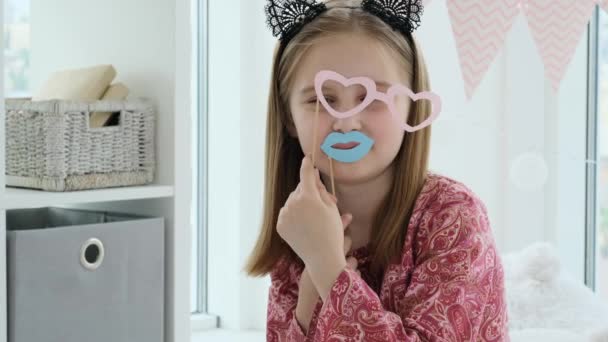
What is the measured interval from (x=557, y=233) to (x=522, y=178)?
0.17 meters

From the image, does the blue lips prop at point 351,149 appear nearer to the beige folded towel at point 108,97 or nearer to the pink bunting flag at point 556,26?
the beige folded towel at point 108,97

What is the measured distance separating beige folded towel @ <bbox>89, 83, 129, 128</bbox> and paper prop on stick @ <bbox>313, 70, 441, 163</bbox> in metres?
0.48

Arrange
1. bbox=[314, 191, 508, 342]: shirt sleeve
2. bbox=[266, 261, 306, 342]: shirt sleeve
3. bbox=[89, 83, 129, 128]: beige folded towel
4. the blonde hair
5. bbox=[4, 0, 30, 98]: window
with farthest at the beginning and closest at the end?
bbox=[4, 0, 30, 98]: window, bbox=[89, 83, 129, 128]: beige folded towel, bbox=[266, 261, 306, 342]: shirt sleeve, the blonde hair, bbox=[314, 191, 508, 342]: shirt sleeve

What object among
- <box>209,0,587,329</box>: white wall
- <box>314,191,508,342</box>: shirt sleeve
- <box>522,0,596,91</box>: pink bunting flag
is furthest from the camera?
<box>209,0,587,329</box>: white wall

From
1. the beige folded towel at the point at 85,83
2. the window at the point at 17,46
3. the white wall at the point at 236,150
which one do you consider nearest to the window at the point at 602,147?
the white wall at the point at 236,150

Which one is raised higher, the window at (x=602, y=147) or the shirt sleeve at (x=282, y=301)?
the window at (x=602, y=147)

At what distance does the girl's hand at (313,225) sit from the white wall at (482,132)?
0.87 m

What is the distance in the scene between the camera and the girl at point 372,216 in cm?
102

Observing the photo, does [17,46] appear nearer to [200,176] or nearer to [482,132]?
[200,176]

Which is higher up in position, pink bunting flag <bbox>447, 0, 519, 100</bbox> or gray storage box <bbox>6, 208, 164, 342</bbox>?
pink bunting flag <bbox>447, 0, 519, 100</bbox>

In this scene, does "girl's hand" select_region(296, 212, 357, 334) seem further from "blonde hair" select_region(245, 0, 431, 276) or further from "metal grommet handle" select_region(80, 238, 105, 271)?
"metal grommet handle" select_region(80, 238, 105, 271)

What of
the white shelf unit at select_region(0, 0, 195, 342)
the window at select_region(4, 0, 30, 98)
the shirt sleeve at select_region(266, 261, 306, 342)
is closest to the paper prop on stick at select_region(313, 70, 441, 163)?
the shirt sleeve at select_region(266, 261, 306, 342)

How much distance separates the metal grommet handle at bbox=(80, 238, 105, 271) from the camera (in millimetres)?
1303

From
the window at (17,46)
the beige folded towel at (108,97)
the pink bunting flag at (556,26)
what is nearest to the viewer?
the beige folded towel at (108,97)
